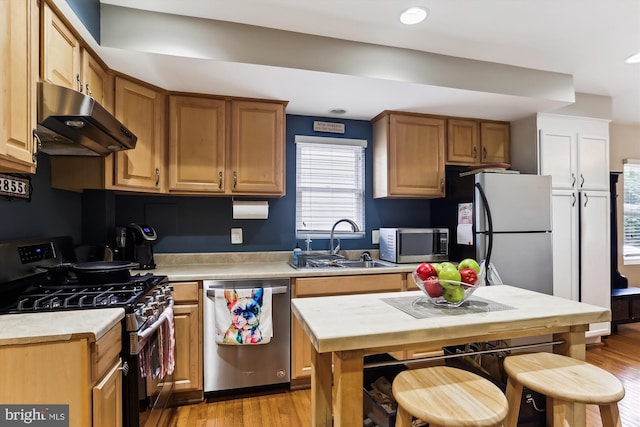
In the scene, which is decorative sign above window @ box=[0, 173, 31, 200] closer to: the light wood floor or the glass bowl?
the light wood floor

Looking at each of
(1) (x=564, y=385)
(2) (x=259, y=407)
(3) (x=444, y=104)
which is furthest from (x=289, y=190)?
(1) (x=564, y=385)

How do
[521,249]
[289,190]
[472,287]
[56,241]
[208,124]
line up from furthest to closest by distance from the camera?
[289,190], [521,249], [208,124], [56,241], [472,287]

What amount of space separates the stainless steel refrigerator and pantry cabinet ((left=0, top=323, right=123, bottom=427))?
263cm

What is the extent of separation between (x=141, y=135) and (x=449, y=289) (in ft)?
7.23

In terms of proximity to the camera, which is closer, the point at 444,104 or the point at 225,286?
the point at 225,286

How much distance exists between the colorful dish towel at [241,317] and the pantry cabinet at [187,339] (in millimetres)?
141

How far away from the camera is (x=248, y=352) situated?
2314 mm

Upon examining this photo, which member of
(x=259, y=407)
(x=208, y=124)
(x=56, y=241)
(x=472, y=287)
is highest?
(x=208, y=124)

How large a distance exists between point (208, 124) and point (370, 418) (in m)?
2.22

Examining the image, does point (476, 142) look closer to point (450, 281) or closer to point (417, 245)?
point (417, 245)

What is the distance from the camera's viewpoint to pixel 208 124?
2555mm

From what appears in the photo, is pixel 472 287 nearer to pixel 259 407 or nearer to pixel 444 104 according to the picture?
pixel 259 407

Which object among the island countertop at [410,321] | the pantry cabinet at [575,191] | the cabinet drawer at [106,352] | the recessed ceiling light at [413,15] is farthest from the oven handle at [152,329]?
the pantry cabinet at [575,191]

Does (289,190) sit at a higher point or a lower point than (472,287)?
higher
